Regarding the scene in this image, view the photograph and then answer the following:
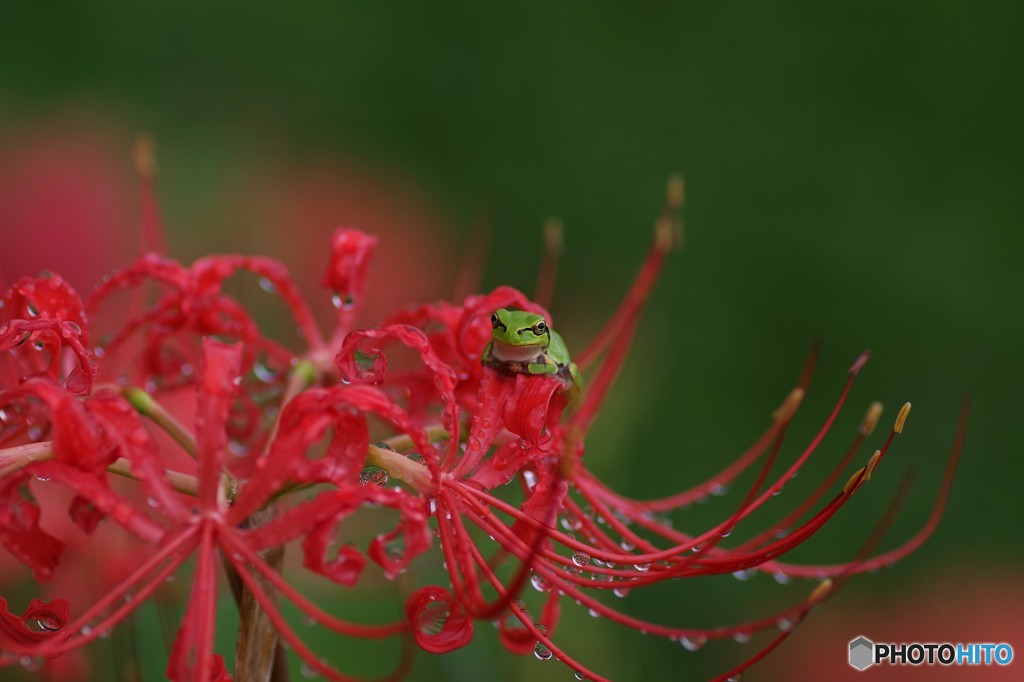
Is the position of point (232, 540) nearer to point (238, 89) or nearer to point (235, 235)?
point (235, 235)

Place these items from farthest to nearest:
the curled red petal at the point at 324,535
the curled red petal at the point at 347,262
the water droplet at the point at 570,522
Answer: the curled red petal at the point at 347,262
the water droplet at the point at 570,522
the curled red petal at the point at 324,535

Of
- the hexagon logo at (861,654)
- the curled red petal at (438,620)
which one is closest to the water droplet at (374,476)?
the curled red petal at (438,620)

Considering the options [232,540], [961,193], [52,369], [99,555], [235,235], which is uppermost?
[961,193]

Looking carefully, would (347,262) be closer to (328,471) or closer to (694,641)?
(328,471)

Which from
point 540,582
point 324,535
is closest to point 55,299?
point 324,535

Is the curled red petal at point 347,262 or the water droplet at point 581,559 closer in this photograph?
the water droplet at point 581,559

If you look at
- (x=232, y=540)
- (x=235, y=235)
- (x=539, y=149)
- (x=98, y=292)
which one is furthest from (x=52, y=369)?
(x=539, y=149)

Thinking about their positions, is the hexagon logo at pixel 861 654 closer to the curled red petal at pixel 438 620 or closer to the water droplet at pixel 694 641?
the water droplet at pixel 694 641
